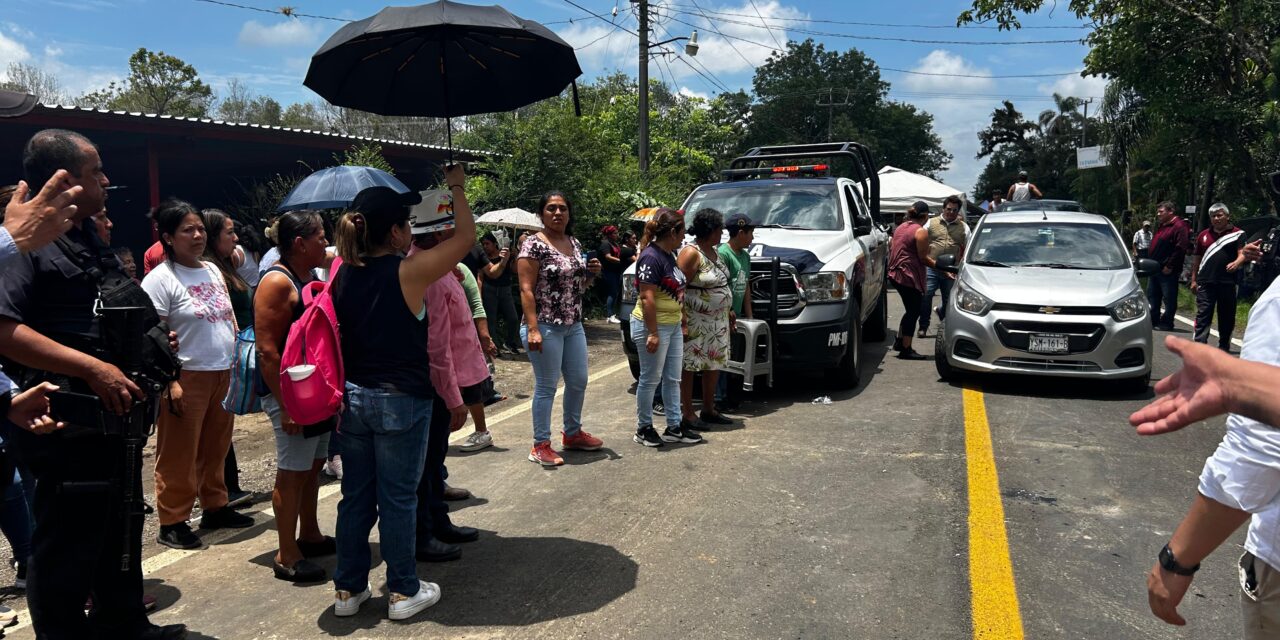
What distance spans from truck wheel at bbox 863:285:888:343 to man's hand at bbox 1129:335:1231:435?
30.4ft

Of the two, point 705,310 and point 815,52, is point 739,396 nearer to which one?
point 705,310

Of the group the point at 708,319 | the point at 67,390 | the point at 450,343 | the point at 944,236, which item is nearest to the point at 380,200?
the point at 450,343

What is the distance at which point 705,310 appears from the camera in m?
6.66

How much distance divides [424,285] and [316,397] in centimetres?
61

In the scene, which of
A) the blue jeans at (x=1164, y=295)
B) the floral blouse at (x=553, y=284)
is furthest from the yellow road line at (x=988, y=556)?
the blue jeans at (x=1164, y=295)

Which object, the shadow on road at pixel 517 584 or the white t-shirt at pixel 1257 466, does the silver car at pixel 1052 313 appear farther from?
the white t-shirt at pixel 1257 466

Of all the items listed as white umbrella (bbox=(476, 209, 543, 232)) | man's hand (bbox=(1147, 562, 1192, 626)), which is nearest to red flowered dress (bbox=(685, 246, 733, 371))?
man's hand (bbox=(1147, 562, 1192, 626))

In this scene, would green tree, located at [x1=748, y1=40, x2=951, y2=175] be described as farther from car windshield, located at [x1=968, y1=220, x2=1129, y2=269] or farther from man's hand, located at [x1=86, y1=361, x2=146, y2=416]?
man's hand, located at [x1=86, y1=361, x2=146, y2=416]

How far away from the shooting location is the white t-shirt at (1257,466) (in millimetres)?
1844

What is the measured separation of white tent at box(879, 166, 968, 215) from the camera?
23.7m

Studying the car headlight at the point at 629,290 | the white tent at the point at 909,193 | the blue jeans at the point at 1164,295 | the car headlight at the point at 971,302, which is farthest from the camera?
the white tent at the point at 909,193

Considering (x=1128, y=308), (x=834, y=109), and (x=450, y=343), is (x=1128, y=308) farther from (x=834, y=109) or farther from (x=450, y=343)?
(x=834, y=109)

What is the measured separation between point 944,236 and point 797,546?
8.01 metres

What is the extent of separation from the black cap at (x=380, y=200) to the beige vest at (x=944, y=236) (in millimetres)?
8460
